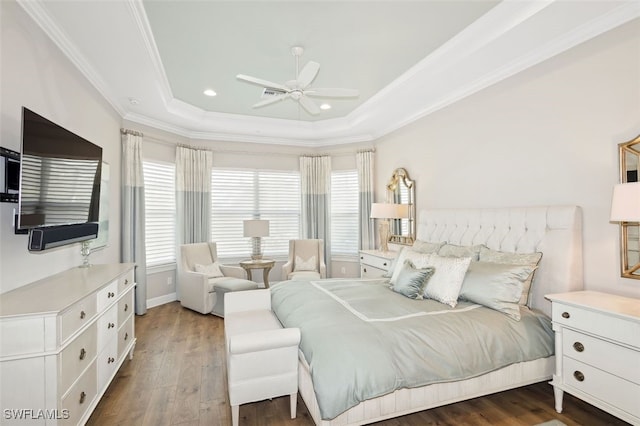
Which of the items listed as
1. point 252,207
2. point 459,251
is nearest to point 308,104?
point 459,251

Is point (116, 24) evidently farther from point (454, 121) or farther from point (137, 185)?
point (454, 121)

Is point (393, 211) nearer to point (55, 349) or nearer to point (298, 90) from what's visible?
point (298, 90)

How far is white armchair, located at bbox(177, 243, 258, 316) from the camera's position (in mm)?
4496

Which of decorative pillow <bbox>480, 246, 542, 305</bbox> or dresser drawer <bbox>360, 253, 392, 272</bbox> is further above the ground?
decorative pillow <bbox>480, 246, 542, 305</bbox>

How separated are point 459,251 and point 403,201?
1.76m

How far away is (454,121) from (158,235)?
15.5ft

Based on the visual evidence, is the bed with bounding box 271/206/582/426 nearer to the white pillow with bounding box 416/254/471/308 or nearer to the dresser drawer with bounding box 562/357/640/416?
the white pillow with bounding box 416/254/471/308

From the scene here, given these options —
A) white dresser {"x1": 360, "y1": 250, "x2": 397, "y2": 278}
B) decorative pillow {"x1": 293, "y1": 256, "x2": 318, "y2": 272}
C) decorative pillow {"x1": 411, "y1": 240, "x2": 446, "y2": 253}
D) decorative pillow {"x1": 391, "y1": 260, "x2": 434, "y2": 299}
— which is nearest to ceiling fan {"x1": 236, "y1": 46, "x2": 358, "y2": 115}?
decorative pillow {"x1": 391, "y1": 260, "x2": 434, "y2": 299}

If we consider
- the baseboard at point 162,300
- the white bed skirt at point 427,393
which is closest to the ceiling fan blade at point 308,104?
the white bed skirt at point 427,393

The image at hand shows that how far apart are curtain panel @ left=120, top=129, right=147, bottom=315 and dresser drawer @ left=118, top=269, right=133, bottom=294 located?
158 cm

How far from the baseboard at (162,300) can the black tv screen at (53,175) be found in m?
2.52

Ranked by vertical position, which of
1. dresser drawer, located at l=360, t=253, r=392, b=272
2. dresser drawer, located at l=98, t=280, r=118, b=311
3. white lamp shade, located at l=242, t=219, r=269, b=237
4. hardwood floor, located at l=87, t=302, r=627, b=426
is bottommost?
hardwood floor, located at l=87, t=302, r=627, b=426

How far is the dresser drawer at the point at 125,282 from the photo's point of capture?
9.13ft

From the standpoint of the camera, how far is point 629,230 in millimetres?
2297
